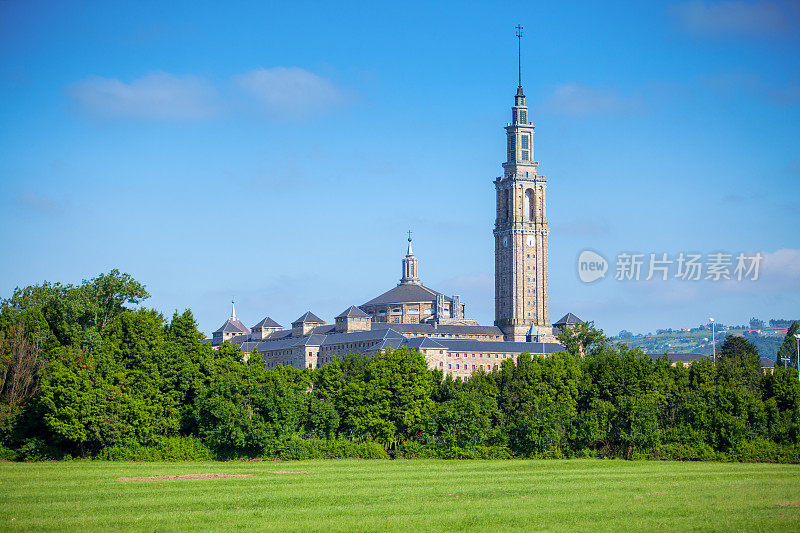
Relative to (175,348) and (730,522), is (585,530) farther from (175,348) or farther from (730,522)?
(175,348)

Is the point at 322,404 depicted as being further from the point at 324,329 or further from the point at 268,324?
the point at 268,324

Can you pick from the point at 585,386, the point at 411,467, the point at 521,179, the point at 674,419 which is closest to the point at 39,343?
the point at 411,467

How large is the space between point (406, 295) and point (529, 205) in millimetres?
31637

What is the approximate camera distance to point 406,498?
41219 millimetres

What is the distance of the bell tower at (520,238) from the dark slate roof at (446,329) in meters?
3.37

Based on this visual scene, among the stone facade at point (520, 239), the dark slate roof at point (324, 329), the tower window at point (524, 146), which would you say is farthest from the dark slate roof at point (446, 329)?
the tower window at point (524, 146)

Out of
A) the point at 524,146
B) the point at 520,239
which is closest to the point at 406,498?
the point at 520,239

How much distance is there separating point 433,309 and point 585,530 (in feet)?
499

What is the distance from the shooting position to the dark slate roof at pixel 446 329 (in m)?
166

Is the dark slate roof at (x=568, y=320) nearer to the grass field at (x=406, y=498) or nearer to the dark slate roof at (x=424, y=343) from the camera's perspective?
the dark slate roof at (x=424, y=343)

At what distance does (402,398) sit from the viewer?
240 ft

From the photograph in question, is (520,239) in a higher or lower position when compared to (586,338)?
higher

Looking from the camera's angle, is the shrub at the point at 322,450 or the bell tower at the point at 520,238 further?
the bell tower at the point at 520,238

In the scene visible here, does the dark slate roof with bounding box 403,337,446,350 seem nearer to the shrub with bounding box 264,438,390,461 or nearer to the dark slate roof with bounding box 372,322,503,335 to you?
the dark slate roof with bounding box 372,322,503,335
